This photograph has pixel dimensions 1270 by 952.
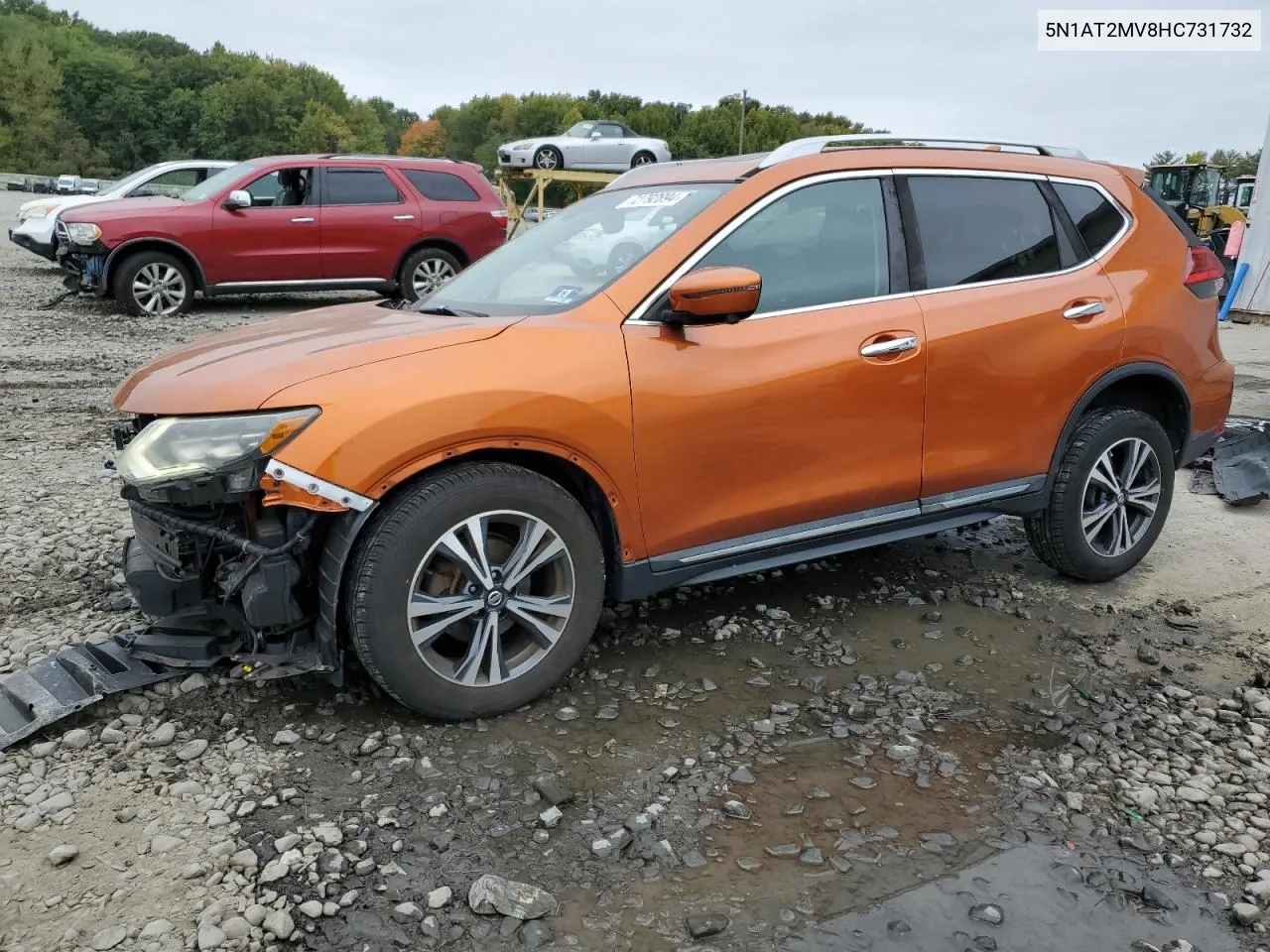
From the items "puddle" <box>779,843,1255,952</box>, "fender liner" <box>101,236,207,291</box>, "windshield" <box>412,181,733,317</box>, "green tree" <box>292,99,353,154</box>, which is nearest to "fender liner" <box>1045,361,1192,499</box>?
"windshield" <box>412,181,733,317</box>

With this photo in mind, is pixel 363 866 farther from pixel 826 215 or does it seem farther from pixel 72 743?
pixel 826 215

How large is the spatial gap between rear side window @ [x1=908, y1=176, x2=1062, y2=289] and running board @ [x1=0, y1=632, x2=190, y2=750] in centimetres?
315

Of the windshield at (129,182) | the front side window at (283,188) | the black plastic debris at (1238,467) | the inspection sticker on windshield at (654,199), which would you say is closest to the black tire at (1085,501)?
the black plastic debris at (1238,467)

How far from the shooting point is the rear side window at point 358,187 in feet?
39.7

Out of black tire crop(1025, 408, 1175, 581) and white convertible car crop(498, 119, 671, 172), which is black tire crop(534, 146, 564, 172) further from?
black tire crop(1025, 408, 1175, 581)

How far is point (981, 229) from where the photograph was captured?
13.2 ft

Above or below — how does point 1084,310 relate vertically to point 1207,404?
above

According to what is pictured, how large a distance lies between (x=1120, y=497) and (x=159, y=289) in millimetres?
10590

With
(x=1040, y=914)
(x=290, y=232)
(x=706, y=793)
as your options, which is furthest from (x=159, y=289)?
(x=1040, y=914)

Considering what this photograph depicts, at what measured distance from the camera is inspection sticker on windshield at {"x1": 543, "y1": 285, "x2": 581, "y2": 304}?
136 inches

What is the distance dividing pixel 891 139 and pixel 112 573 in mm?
3789

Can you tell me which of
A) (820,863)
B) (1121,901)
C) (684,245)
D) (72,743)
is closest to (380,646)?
(72,743)

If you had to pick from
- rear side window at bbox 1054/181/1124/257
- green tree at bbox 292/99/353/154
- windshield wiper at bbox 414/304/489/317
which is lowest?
windshield wiper at bbox 414/304/489/317

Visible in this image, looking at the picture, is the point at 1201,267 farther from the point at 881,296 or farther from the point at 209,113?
the point at 209,113
